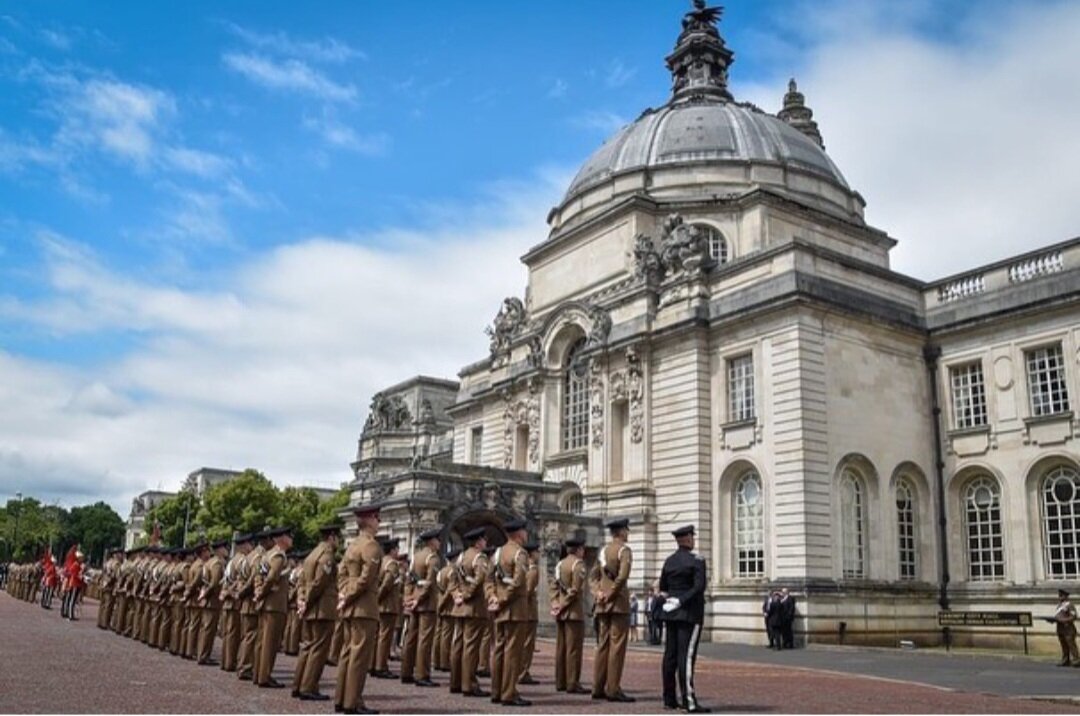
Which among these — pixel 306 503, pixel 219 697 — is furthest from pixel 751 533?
pixel 306 503

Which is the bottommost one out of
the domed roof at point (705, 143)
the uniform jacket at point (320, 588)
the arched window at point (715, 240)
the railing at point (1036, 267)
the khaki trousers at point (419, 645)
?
the khaki trousers at point (419, 645)

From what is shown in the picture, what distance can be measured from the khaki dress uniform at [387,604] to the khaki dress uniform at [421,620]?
306mm

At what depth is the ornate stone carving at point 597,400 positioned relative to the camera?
3562cm

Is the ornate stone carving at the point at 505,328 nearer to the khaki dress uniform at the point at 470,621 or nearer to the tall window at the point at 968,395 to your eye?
the tall window at the point at 968,395

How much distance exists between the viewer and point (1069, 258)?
29.3 meters

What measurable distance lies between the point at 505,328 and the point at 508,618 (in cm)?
3173

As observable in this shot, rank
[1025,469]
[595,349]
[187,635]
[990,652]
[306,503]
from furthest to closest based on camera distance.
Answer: [306,503]
[595,349]
[1025,469]
[990,652]
[187,635]

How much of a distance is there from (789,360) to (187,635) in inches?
742

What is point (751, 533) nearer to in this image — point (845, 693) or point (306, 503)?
point (845, 693)

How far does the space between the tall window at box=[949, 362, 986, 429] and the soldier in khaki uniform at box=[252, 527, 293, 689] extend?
24.3 m

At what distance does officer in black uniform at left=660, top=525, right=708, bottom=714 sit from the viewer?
1189 cm

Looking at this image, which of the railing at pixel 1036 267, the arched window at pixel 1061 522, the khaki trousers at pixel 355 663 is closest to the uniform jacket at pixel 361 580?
the khaki trousers at pixel 355 663

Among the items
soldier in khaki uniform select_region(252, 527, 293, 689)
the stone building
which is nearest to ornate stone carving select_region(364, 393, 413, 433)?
the stone building

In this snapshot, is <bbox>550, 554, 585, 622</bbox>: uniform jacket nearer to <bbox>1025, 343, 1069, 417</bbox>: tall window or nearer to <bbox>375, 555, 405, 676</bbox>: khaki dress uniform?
<bbox>375, 555, 405, 676</bbox>: khaki dress uniform
